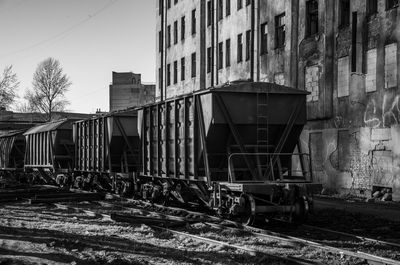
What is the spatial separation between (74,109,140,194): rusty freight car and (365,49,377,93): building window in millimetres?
9111

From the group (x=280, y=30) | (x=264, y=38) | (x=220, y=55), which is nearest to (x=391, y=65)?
(x=280, y=30)

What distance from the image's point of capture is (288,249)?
948 cm

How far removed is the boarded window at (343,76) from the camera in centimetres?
2302

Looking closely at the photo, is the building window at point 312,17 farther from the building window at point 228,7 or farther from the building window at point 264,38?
the building window at point 228,7

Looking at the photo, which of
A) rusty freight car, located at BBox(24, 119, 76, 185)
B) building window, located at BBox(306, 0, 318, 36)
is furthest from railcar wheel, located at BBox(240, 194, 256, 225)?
building window, located at BBox(306, 0, 318, 36)

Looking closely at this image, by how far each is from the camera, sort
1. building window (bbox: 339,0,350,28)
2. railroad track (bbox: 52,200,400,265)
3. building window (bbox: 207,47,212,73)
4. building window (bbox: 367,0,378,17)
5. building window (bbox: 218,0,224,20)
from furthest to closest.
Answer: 1. building window (bbox: 207,47,212,73)
2. building window (bbox: 218,0,224,20)
3. building window (bbox: 339,0,350,28)
4. building window (bbox: 367,0,378,17)
5. railroad track (bbox: 52,200,400,265)

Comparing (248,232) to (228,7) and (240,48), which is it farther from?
(228,7)

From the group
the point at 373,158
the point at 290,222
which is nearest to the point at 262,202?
the point at 290,222

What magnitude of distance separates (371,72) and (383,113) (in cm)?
181

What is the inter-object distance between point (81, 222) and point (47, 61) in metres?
56.1

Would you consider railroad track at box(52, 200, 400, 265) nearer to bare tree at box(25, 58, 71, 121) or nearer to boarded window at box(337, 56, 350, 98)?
boarded window at box(337, 56, 350, 98)

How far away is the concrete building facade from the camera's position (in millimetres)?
97438

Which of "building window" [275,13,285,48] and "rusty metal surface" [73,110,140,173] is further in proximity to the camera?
"building window" [275,13,285,48]

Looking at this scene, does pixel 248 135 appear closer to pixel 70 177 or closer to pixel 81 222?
pixel 81 222
